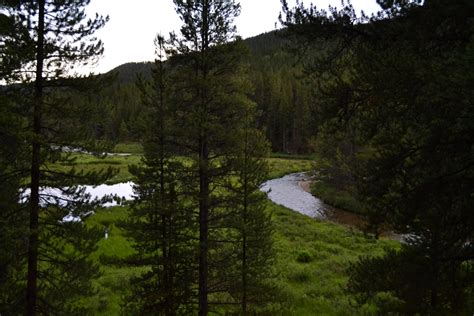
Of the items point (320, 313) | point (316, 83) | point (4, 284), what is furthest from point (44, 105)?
point (320, 313)

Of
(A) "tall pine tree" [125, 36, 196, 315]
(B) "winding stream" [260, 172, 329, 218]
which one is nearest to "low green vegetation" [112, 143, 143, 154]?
(B) "winding stream" [260, 172, 329, 218]

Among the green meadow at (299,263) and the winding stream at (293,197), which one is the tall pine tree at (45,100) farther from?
the winding stream at (293,197)

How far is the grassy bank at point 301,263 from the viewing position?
16562 mm

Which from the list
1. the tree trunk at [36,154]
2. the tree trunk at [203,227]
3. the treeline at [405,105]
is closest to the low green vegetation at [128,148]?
the tree trunk at [203,227]

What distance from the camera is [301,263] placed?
23562 millimetres

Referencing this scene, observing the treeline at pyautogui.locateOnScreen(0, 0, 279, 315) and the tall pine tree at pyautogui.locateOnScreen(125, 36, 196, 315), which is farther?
the tall pine tree at pyautogui.locateOnScreen(125, 36, 196, 315)

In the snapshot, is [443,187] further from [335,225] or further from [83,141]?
[335,225]

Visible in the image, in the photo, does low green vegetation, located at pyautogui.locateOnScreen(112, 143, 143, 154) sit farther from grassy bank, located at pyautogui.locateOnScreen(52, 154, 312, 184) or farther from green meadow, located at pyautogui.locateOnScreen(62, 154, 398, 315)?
green meadow, located at pyautogui.locateOnScreen(62, 154, 398, 315)

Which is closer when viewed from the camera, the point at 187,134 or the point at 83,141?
the point at 83,141

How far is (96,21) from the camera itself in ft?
34.2

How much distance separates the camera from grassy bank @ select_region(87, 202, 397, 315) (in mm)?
16562

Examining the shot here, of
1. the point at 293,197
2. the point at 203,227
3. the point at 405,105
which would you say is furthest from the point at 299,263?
the point at 293,197

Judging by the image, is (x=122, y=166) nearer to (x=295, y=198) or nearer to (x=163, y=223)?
(x=295, y=198)

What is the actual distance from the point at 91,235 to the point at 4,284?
3.28 meters
